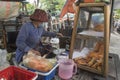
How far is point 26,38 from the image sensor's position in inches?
72.7

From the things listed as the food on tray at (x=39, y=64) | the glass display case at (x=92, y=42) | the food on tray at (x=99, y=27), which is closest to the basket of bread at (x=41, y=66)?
the food on tray at (x=39, y=64)

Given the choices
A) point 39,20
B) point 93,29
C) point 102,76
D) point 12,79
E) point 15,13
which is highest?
point 15,13

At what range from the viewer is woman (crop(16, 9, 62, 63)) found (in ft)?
5.72

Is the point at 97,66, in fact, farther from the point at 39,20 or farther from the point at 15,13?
the point at 15,13

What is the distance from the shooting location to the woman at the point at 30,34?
1744 millimetres

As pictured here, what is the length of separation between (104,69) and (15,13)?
154 inches

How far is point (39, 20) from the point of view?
1.77 m

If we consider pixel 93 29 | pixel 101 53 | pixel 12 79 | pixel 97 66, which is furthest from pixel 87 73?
pixel 12 79

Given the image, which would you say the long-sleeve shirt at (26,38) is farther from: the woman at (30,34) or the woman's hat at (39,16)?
the woman's hat at (39,16)

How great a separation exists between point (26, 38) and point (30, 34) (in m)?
0.08

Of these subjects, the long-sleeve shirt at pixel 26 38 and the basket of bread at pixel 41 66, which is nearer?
the basket of bread at pixel 41 66

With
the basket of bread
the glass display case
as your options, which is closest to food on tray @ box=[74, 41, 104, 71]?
the glass display case

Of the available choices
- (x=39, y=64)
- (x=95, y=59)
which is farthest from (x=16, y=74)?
(x=95, y=59)

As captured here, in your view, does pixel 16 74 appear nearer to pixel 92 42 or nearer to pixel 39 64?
pixel 39 64
